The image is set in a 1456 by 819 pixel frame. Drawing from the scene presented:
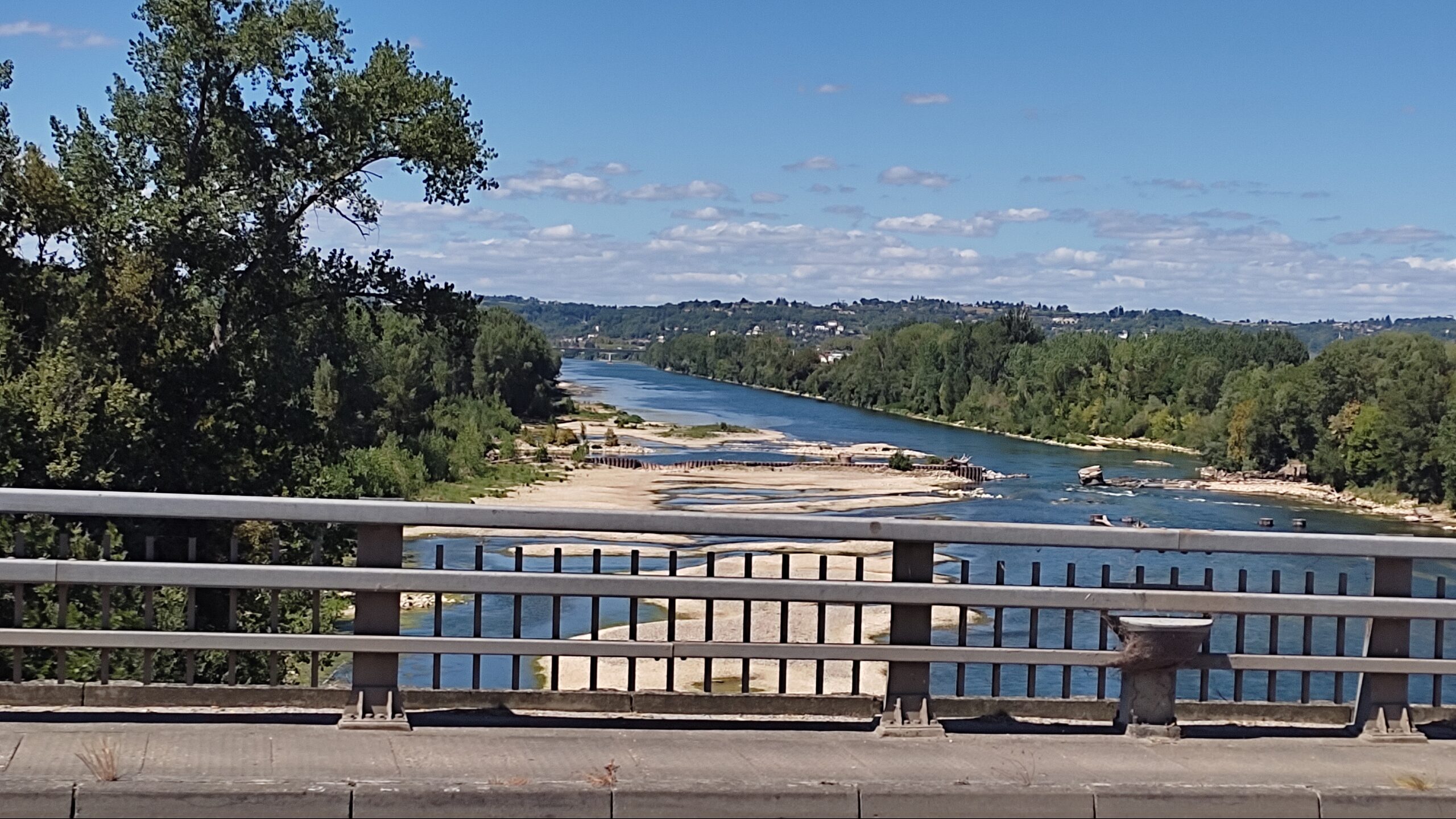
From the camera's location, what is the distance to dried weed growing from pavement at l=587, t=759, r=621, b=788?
6055 mm

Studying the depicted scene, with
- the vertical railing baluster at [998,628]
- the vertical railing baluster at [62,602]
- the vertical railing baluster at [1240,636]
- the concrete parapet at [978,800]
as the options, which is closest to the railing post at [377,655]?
the vertical railing baluster at [62,602]

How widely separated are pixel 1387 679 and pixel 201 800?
519cm

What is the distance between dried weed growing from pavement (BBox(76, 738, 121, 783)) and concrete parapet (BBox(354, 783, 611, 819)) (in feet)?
2.92

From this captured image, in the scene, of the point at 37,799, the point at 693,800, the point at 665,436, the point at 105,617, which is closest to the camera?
the point at 37,799

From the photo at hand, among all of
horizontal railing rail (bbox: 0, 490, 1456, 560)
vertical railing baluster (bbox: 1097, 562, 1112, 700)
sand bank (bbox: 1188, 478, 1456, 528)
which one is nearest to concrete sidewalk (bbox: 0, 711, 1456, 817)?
vertical railing baluster (bbox: 1097, 562, 1112, 700)

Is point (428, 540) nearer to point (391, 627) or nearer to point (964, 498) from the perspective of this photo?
point (964, 498)

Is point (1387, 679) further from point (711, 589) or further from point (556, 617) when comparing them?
point (556, 617)

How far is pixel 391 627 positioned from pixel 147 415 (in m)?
13.6

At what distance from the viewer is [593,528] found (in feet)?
21.1

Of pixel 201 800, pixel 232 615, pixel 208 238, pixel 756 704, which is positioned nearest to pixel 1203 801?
pixel 756 704

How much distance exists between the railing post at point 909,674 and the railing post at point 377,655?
2121 mm

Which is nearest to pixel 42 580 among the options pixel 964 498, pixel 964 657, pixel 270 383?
pixel 964 657

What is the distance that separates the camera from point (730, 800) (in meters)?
6.04

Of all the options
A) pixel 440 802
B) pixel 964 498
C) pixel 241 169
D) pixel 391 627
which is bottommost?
pixel 964 498
